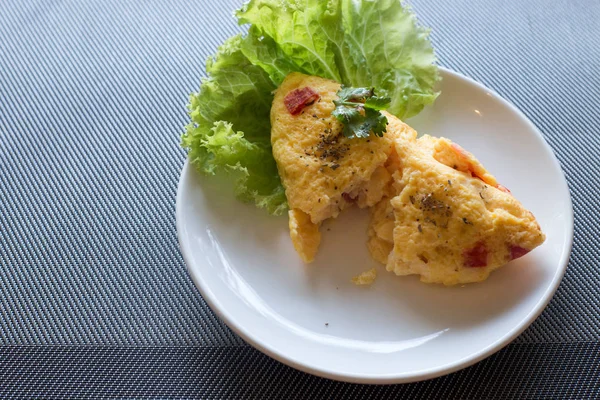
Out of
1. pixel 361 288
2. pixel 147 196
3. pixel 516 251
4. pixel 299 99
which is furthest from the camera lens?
pixel 147 196

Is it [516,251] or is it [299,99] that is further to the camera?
[299,99]

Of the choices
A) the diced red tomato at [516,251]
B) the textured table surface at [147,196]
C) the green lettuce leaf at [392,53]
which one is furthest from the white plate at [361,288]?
the green lettuce leaf at [392,53]

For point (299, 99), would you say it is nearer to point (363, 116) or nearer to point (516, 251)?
point (363, 116)

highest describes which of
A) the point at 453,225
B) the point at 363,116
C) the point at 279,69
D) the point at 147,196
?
the point at 279,69

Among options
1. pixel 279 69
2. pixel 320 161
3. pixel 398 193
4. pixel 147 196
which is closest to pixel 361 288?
pixel 398 193

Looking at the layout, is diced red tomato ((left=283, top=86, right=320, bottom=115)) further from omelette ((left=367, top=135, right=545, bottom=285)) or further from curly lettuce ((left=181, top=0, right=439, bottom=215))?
omelette ((left=367, top=135, right=545, bottom=285))

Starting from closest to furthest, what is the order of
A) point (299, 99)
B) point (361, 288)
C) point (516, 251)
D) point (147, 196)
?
point (516, 251), point (361, 288), point (299, 99), point (147, 196)

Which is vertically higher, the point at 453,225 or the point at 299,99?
the point at 299,99
